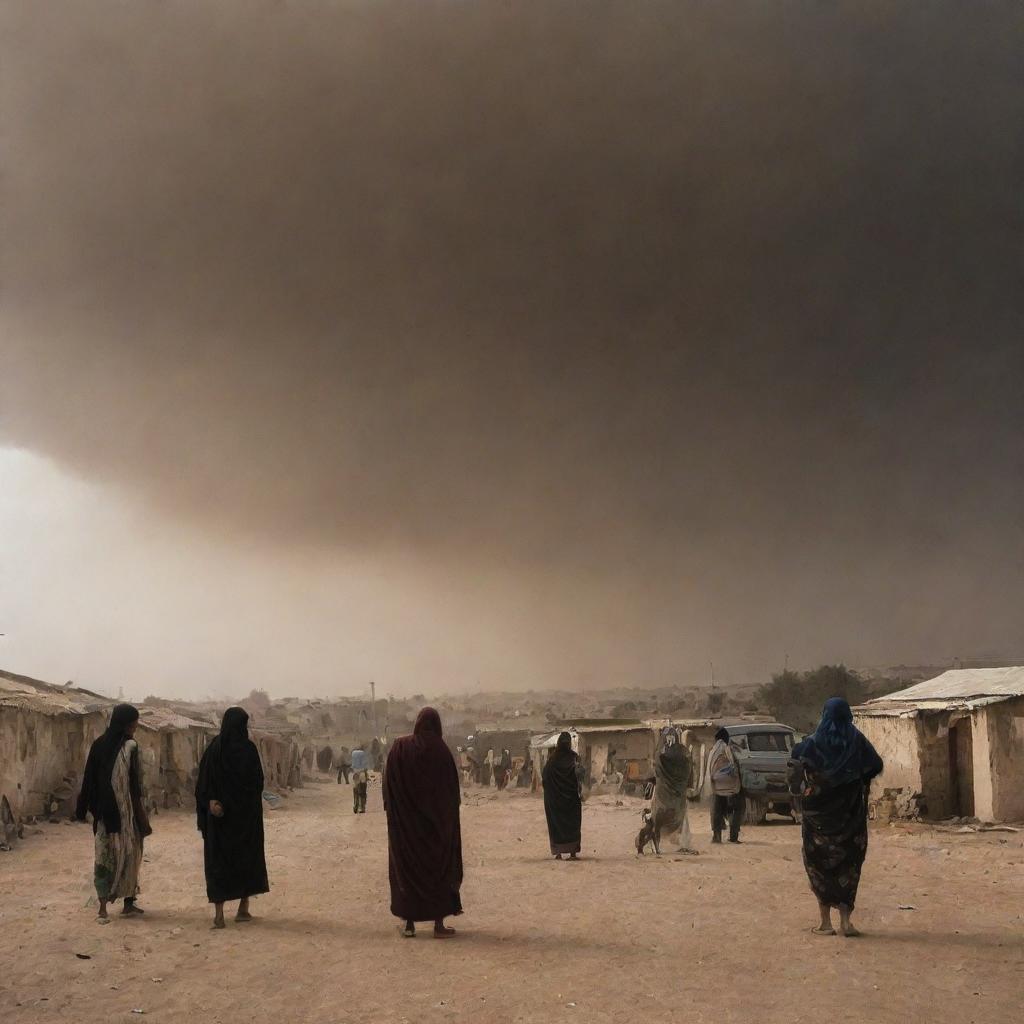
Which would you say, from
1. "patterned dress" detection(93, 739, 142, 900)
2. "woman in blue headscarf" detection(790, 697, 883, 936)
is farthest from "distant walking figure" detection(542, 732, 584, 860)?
"patterned dress" detection(93, 739, 142, 900)

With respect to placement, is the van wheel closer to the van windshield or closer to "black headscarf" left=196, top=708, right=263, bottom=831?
the van windshield

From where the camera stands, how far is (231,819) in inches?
364

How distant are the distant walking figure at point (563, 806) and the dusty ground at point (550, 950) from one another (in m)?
0.53

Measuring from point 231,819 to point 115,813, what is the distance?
1.01m

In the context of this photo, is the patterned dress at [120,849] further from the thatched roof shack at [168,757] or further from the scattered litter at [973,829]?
the thatched roof shack at [168,757]

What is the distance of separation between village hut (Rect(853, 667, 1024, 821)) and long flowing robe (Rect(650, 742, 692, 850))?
596 cm

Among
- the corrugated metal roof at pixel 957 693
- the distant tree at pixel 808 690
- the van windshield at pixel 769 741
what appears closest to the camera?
the corrugated metal roof at pixel 957 693

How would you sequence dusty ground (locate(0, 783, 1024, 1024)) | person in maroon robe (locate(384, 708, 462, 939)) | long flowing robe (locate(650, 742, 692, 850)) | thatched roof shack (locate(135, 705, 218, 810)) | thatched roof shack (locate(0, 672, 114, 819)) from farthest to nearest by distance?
thatched roof shack (locate(135, 705, 218, 810)) → thatched roof shack (locate(0, 672, 114, 819)) → long flowing robe (locate(650, 742, 692, 850)) → person in maroon robe (locate(384, 708, 462, 939)) → dusty ground (locate(0, 783, 1024, 1024))

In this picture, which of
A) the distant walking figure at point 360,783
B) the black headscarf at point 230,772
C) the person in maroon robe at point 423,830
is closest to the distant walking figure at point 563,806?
the person in maroon robe at point 423,830

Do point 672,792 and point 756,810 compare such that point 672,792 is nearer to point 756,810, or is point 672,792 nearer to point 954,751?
point 756,810

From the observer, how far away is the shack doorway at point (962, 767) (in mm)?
18250

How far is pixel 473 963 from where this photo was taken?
745 centimetres

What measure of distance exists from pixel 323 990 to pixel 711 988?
2.44 metres

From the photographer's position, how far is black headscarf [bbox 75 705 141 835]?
9.28 m
